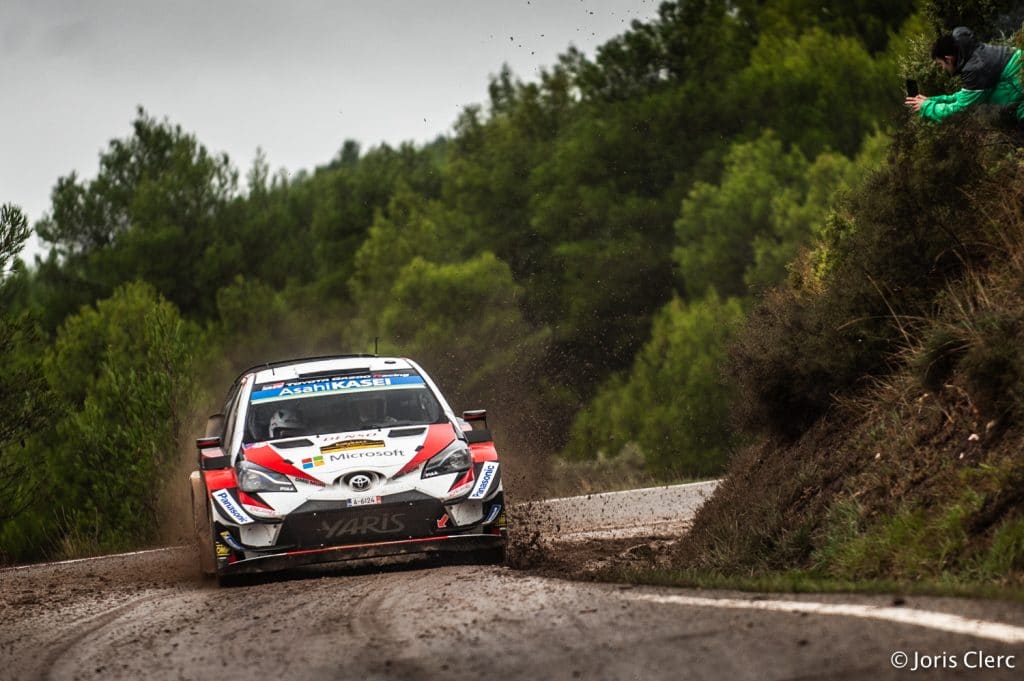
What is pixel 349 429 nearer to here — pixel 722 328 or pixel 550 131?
pixel 722 328

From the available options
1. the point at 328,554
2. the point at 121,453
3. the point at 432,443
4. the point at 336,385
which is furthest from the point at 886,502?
the point at 121,453

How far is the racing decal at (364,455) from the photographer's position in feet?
37.3

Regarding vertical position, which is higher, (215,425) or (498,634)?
(215,425)

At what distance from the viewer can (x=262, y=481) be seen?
11.3 metres

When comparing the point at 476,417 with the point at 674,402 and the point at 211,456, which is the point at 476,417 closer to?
the point at 211,456

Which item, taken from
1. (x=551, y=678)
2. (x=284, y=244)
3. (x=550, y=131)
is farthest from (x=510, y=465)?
(x=284, y=244)

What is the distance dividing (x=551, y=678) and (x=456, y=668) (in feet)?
1.76

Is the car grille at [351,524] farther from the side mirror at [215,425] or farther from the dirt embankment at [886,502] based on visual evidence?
the side mirror at [215,425]

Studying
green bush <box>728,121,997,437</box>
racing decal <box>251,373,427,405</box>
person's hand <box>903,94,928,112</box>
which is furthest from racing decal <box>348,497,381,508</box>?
person's hand <box>903,94,928,112</box>

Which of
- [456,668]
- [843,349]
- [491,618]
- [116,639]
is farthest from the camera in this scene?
[843,349]

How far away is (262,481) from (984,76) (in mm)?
5924

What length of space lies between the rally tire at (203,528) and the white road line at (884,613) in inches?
175

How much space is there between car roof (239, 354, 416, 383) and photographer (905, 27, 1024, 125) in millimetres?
5064

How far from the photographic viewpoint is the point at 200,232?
247ft
